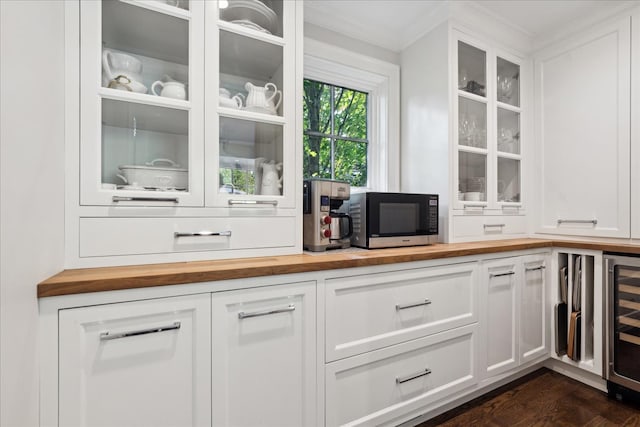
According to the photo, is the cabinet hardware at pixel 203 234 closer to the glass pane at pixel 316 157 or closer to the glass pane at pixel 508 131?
the glass pane at pixel 316 157

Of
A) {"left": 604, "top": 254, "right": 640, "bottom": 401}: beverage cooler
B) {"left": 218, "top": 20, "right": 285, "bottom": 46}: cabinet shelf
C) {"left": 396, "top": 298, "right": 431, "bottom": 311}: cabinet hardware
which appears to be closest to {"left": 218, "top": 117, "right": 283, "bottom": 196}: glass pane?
{"left": 218, "top": 20, "right": 285, "bottom": 46}: cabinet shelf

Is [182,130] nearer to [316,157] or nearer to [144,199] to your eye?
[144,199]

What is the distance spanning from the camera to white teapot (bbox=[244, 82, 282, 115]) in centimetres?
140

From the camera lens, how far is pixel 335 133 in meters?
2.23

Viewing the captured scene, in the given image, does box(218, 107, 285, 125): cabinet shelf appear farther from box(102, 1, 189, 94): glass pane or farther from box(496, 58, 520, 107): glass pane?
box(496, 58, 520, 107): glass pane

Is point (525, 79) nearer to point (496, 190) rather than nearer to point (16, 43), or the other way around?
point (496, 190)

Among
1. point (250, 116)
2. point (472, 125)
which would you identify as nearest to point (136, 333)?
point (250, 116)

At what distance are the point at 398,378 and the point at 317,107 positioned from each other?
176cm

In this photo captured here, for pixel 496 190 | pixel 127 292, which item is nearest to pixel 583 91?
pixel 496 190

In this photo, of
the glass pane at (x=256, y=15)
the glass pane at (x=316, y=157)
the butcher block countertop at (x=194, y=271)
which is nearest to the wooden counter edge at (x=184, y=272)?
the butcher block countertop at (x=194, y=271)

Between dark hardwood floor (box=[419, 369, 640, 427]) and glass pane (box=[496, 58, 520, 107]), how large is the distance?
1.99 m

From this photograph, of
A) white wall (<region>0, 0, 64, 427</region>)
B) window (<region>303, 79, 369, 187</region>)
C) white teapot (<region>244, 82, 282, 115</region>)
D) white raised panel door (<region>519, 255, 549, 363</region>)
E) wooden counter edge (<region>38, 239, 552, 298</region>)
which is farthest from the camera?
window (<region>303, 79, 369, 187</region>)

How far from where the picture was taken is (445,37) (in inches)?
76.0

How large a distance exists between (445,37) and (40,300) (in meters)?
2.37
